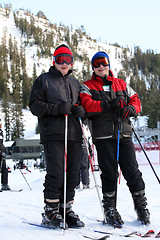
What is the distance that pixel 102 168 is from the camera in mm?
2867

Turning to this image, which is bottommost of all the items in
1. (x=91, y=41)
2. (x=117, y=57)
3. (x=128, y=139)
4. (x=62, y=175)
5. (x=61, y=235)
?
(x=61, y=235)

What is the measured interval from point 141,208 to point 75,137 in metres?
1.00

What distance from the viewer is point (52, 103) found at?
281cm

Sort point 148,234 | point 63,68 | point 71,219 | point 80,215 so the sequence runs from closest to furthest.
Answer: point 148,234
point 71,219
point 63,68
point 80,215

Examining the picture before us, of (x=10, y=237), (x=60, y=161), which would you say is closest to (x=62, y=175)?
(x=60, y=161)

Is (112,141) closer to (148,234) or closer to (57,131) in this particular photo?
(57,131)

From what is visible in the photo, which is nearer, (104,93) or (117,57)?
(104,93)

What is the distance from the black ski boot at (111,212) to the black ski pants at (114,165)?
7 centimetres

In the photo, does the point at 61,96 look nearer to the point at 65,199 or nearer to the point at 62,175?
the point at 62,175

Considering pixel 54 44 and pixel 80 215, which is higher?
pixel 54 44

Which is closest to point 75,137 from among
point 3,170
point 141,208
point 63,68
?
point 63,68

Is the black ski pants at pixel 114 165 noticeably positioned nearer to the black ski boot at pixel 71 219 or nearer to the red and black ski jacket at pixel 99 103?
the red and black ski jacket at pixel 99 103

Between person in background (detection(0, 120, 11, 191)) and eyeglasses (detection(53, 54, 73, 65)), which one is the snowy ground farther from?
person in background (detection(0, 120, 11, 191))

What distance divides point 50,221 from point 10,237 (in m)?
0.47
